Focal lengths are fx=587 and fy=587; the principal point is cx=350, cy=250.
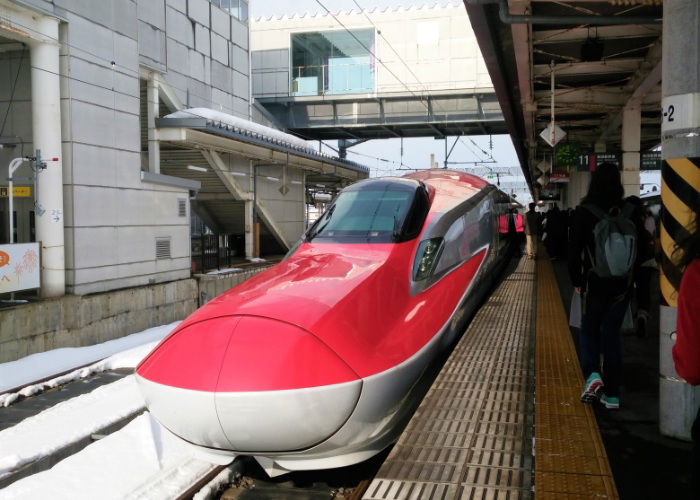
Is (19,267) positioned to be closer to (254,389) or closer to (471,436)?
(254,389)

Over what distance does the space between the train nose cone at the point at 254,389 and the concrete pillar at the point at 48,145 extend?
30.8 feet

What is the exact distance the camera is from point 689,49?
3229 millimetres

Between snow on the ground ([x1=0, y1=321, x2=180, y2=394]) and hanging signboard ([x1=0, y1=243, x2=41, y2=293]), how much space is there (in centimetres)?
129

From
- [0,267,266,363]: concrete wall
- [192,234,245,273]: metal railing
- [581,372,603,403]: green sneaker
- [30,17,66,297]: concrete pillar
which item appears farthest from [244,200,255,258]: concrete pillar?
[581,372,603,403]: green sneaker

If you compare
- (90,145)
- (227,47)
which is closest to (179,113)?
(90,145)

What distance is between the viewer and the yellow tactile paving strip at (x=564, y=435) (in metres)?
2.85

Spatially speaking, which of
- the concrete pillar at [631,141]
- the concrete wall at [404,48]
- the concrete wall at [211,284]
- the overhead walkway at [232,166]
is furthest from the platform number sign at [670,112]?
the concrete wall at [404,48]

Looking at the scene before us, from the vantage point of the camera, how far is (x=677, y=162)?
10.9ft

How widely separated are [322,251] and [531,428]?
2106 mm

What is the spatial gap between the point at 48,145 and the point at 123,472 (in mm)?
8669

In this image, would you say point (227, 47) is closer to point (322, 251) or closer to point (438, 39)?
point (438, 39)

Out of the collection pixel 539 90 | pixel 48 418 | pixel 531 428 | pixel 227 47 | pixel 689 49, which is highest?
pixel 227 47

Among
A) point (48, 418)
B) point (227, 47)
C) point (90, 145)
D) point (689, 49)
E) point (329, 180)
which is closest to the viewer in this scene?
point (689, 49)

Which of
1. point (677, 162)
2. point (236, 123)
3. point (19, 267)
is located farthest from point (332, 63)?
point (677, 162)
